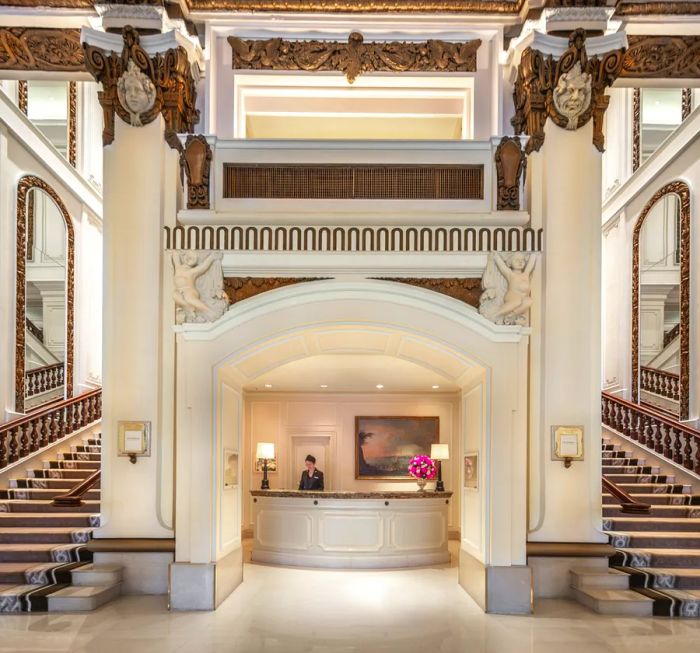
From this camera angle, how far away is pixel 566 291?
7594 mm

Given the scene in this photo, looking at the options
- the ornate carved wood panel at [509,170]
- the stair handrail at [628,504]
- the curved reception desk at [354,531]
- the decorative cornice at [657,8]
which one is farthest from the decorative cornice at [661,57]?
the curved reception desk at [354,531]

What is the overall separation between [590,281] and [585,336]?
0.56 metres

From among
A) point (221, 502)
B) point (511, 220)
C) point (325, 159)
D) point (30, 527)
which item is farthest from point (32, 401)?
point (511, 220)

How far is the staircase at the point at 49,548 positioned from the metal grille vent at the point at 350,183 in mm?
4044

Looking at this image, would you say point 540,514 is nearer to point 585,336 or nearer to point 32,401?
point 585,336

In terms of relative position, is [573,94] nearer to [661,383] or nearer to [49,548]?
[49,548]

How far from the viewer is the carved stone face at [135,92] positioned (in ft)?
24.6

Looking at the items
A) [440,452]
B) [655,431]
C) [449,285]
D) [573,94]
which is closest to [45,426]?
[440,452]

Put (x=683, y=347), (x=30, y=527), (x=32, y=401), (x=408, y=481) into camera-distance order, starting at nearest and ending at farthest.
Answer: (x=30, y=527) → (x=683, y=347) → (x=408, y=481) → (x=32, y=401)

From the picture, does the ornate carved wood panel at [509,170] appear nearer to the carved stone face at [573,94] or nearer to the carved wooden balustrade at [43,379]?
the carved stone face at [573,94]

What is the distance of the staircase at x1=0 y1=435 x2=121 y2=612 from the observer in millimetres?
6797

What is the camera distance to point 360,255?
759cm

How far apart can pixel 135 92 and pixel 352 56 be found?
2348 mm

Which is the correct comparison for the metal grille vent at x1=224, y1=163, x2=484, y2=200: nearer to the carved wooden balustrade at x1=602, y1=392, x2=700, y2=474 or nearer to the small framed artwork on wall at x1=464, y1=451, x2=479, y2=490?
the small framed artwork on wall at x1=464, y1=451, x2=479, y2=490
